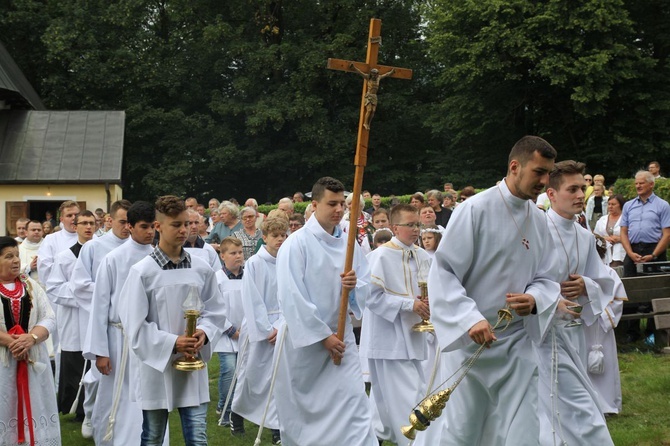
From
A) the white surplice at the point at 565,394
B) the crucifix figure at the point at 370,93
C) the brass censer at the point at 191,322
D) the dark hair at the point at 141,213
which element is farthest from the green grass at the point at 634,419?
the crucifix figure at the point at 370,93

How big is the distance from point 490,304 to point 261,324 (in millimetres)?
3773

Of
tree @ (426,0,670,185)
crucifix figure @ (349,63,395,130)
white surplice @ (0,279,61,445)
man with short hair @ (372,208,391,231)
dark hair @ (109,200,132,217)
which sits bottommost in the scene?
white surplice @ (0,279,61,445)

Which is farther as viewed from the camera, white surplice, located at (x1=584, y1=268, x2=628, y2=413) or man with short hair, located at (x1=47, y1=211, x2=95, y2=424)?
man with short hair, located at (x1=47, y1=211, x2=95, y2=424)

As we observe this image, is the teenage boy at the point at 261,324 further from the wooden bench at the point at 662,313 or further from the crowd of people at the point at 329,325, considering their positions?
the wooden bench at the point at 662,313

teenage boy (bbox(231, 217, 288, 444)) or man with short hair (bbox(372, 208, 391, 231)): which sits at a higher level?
man with short hair (bbox(372, 208, 391, 231))

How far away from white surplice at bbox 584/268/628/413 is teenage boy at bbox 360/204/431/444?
161cm

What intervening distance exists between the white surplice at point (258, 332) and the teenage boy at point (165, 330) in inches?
97.8

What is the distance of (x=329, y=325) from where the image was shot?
7.51 m

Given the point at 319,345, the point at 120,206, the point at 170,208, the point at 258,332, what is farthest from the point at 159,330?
the point at 258,332

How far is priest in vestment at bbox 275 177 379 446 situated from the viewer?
7.26 m

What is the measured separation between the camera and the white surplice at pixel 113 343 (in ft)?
25.6

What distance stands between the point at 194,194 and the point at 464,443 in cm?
4109

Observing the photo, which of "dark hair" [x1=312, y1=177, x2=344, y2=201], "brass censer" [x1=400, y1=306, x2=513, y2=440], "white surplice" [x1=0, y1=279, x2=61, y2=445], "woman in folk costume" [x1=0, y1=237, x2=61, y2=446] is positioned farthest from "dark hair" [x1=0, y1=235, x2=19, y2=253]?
"brass censer" [x1=400, y1=306, x2=513, y2=440]

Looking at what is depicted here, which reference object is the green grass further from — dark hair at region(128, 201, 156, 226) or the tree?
the tree
